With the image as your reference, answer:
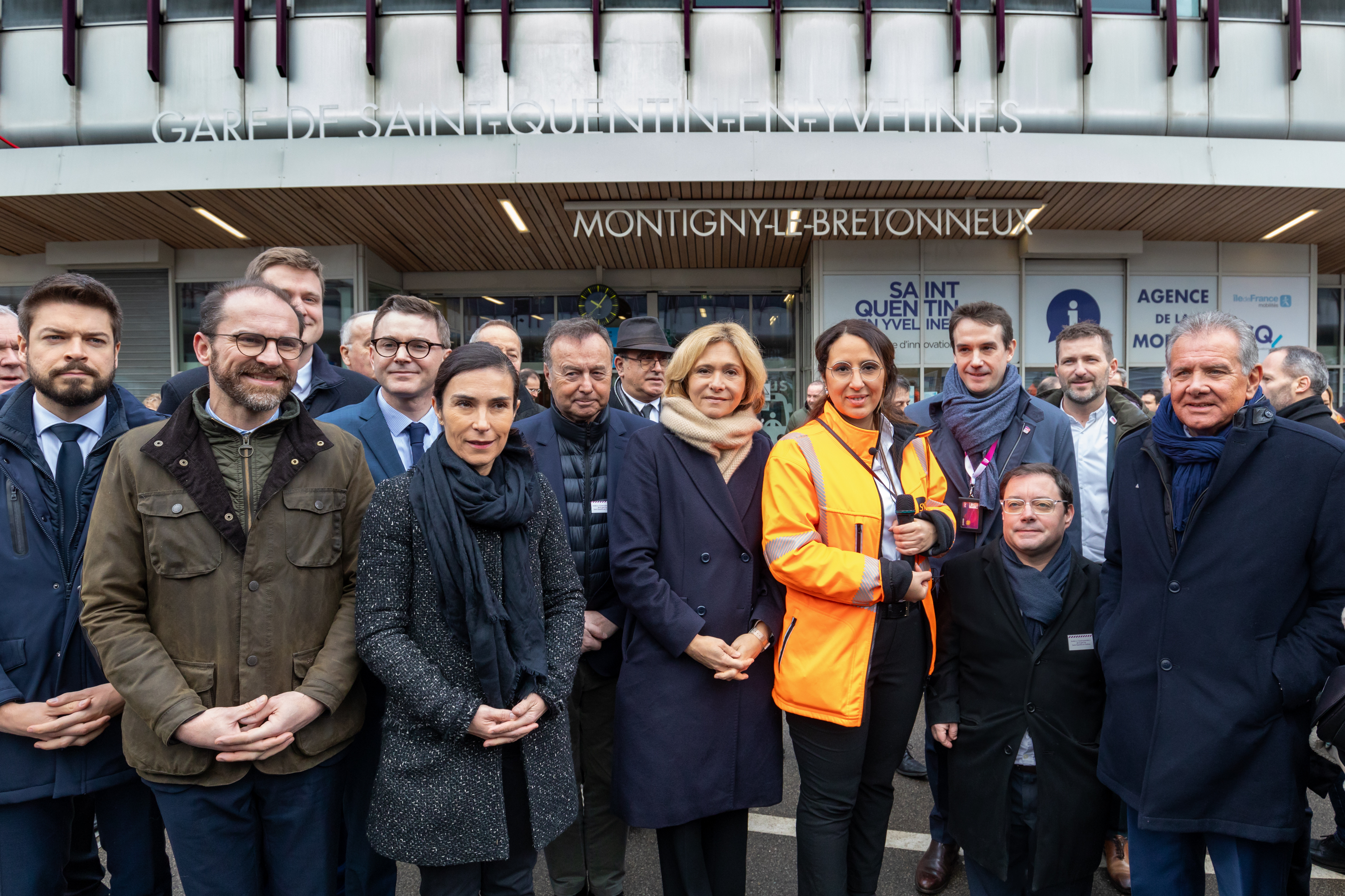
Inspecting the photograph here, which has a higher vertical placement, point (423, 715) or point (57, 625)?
point (57, 625)

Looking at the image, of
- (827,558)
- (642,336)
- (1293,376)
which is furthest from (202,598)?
(1293,376)

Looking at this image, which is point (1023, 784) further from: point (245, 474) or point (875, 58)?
point (875, 58)

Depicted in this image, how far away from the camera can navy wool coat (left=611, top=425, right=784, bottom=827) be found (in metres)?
2.41

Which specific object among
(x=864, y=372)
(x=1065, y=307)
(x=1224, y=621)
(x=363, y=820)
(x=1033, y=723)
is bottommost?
(x=363, y=820)

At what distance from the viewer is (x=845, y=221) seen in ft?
33.4

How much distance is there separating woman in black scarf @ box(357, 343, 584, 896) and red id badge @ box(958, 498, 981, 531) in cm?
178

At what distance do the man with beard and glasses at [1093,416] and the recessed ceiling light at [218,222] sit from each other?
10.2m

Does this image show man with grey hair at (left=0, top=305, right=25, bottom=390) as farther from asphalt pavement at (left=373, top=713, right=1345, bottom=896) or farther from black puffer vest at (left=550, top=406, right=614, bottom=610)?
asphalt pavement at (left=373, top=713, right=1345, bottom=896)

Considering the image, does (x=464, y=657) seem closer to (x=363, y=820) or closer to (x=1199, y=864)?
(x=363, y=820)

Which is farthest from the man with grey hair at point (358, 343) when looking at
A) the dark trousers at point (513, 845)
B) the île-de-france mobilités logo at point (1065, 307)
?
the île-de-france mobilités logo at point (1065, 307)

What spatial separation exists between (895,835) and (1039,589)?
158 cm

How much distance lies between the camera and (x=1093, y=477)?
3.45 meters

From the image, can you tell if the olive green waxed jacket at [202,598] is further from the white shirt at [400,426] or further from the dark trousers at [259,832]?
the white shirt at [400,426]

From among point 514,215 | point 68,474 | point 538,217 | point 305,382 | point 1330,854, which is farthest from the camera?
point 538,217
